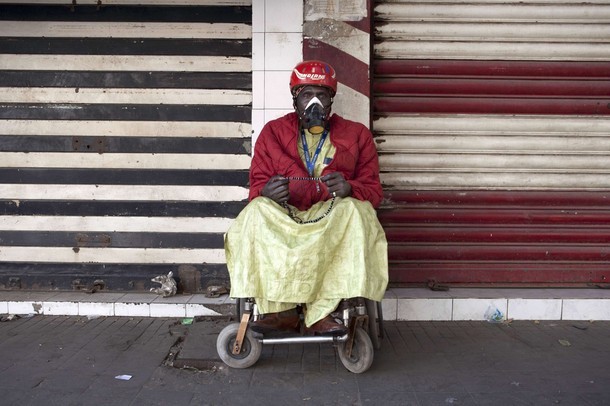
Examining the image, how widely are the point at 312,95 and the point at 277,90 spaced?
111 cm

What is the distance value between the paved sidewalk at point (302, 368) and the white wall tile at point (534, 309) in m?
0.12

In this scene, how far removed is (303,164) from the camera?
316 cm

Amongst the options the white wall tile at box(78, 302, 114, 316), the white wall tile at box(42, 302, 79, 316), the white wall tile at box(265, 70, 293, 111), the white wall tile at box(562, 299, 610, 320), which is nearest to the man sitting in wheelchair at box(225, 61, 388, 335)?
the white wall tile at box(265, 70, 293, 111)

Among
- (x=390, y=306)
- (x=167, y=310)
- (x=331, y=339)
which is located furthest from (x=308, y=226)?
(x=167, y=310)

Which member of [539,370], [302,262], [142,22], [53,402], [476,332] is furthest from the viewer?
[142,22]

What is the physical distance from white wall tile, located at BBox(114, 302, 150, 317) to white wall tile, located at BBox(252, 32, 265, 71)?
7.52ft

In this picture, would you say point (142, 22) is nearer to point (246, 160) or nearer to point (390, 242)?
point (246, 160)

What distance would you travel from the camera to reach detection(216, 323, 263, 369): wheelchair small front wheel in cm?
298

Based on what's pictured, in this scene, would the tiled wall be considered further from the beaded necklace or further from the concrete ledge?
the concrete ledge

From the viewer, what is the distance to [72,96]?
13.9ft

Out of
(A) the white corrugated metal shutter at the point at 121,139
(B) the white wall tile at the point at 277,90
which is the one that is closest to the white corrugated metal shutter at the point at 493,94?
(B) the white wall tile at the point at 277,90

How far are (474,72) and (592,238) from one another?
1886 mm

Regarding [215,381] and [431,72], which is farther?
[431,72]

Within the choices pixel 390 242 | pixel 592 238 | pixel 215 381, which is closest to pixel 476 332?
pixel 390 242
